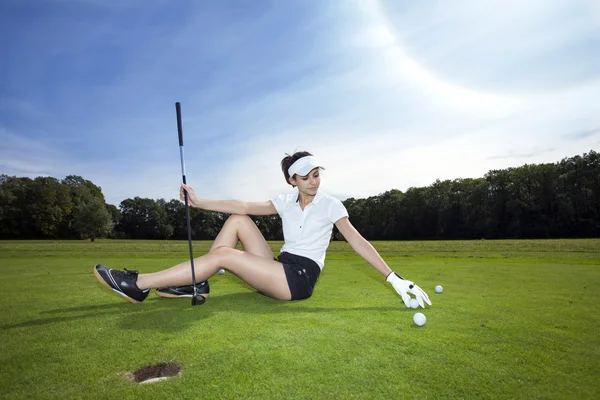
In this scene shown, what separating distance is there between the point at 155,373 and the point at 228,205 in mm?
3018

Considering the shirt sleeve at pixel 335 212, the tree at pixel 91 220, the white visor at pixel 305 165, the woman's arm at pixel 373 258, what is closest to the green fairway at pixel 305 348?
the woman's arm at pixel 373 258

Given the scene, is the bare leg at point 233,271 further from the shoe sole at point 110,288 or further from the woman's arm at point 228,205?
the woman's arm at point 228,205

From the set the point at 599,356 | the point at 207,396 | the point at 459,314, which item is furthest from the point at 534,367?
the point at 207,396

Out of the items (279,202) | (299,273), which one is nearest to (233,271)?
(299,273)

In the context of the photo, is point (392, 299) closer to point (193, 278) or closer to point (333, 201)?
point (333, 201)

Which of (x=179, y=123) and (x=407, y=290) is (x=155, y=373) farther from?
(x=179, y=123)

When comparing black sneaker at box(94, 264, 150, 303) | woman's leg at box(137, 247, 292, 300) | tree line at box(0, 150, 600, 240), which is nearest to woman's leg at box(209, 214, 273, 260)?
woman's leg at box(137, 247, 292, 300)

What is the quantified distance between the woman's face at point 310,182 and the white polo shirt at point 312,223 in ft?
0.59

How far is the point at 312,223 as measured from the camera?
17.7 feet

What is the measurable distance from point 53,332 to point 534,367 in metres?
4.71

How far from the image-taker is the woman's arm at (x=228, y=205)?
5.64 metres

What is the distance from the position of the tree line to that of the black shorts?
2103 inches

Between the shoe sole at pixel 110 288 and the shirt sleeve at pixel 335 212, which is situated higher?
the shirt sleeve at pixel 335 212

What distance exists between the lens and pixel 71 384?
271cm
